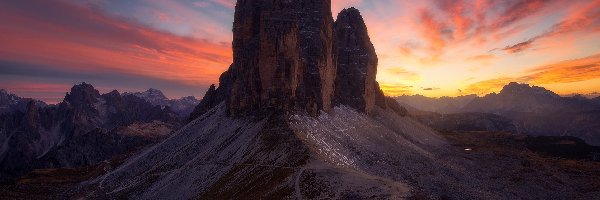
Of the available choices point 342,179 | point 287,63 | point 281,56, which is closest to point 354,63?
point 287,63

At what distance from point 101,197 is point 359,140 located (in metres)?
71.5

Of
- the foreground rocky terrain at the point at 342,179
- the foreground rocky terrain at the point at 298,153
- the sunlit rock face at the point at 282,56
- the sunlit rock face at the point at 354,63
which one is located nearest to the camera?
the foreground rocky terrain at the point at 342,179

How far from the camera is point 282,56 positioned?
391ft

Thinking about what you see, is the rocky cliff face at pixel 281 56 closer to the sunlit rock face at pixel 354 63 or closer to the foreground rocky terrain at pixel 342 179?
the foreground rocky terrain at pixel 342 179

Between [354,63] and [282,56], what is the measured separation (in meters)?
65.6

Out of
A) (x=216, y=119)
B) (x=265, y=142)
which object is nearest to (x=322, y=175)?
(x=265, y=142)

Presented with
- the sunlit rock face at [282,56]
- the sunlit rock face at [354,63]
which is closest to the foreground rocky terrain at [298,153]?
the sunlit rock face at [282,56]

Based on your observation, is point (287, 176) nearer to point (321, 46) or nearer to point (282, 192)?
point (282, 192)

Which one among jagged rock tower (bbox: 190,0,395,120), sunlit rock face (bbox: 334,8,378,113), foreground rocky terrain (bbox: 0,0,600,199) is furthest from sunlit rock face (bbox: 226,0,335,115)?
sunlit rock face (bbox: 334,8,378,113)

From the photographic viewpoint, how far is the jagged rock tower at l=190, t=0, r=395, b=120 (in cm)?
11938

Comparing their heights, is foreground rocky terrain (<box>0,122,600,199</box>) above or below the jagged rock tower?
below

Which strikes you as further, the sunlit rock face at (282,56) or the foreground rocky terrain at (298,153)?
the sunlit rock face at (282,56)

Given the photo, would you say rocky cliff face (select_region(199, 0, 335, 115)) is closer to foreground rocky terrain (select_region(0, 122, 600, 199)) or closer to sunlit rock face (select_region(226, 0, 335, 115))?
sunlit rock face (select_region(226, 0, 335, 115))

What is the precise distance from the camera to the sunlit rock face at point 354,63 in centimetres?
16925
